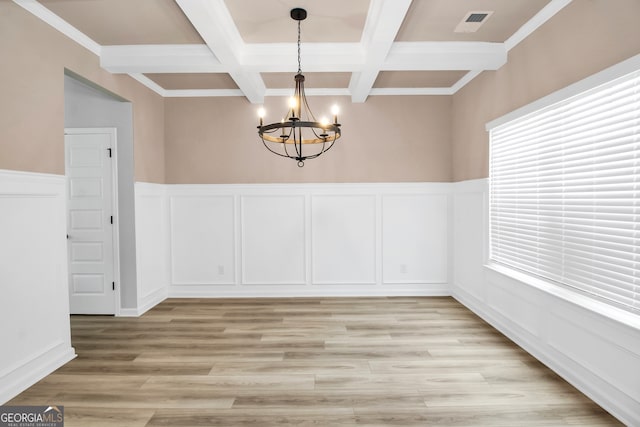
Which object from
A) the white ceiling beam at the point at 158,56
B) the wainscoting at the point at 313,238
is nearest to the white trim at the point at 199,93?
the wainscoting at the point at 313,238

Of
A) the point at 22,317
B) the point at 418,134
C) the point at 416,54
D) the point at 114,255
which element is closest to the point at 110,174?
the point at 114,255

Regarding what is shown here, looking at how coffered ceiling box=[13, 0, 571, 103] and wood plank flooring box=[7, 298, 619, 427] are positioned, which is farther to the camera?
coffered ceiling box=[13, 0, 571, 103]

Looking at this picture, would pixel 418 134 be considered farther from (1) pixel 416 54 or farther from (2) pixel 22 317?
(2) pixel 22 317

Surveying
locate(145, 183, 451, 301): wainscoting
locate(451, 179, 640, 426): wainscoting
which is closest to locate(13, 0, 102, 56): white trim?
locate(145, 183, 451, 301): wainscoting

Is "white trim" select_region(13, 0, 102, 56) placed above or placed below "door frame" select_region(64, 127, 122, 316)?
above

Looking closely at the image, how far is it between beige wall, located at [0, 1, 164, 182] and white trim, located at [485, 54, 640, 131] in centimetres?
396

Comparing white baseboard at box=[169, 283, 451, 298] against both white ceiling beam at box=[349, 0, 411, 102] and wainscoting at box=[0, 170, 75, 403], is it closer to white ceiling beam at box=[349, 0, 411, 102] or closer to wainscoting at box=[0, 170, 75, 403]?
Result: wainscoting at box=[0, 170, 75, 403]

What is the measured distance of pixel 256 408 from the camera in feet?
8.00

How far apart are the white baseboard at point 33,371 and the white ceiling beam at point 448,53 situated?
3876 mm

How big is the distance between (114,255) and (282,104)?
2.85 meters

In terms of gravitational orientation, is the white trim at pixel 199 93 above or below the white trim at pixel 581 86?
above

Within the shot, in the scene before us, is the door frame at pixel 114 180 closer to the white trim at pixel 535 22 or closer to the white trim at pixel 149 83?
the white trim at pixel 149 83

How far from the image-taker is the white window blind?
2.26 metres

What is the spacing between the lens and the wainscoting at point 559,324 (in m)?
2.23
